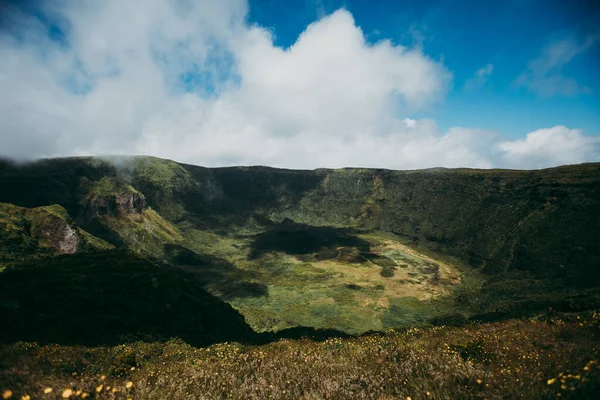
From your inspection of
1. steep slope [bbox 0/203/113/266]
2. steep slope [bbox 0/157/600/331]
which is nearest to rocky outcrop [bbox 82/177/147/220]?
steep slope [bbox 0/157/600/331]

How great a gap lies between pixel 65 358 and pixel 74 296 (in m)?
30.8

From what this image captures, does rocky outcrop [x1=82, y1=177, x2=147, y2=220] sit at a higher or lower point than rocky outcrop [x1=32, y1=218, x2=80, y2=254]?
higher

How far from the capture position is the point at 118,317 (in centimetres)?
3503

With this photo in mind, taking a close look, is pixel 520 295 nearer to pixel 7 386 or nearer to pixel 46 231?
pixel 7 386

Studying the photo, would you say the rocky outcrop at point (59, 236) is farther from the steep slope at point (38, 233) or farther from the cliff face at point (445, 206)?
the cliff face at point (445, 206)

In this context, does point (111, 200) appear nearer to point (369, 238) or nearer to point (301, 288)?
point (301, 288)

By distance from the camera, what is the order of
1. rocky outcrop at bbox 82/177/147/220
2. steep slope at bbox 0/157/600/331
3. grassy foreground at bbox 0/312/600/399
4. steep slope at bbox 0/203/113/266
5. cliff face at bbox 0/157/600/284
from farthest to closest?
rocky outcrop at bbox 82/177/147/220
cliff face at bbox 0/157/600/284
steep slope at bbox 0/157/600/331
steep slope at bbox 0/203/113/266
grassy foreground at bbox 0/312/600/399

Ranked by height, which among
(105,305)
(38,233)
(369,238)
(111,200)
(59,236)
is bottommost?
(369,238)

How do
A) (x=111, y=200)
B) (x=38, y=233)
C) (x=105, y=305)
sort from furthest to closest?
(x=111, y=200) < (x=38, y=233) < (x=105, y=305)

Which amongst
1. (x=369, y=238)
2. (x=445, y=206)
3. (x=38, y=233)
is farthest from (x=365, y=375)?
(x=445, y=206)

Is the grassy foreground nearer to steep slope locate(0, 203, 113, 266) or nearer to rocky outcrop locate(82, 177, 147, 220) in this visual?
steep slope locate(0, 203, 113, 266)

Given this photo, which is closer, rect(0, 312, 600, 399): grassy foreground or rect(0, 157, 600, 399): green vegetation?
rect(0, 312, 600, 399): grassy foreground

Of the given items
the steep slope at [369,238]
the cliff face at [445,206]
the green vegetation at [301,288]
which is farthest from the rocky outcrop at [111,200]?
the green vegetation at [301,288]

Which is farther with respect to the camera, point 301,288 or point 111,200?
point 111,200
